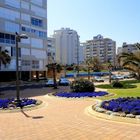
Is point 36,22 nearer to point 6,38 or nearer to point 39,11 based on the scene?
point 39,11

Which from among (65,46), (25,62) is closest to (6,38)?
(25,62)

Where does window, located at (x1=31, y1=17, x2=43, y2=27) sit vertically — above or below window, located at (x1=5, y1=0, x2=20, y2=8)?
below

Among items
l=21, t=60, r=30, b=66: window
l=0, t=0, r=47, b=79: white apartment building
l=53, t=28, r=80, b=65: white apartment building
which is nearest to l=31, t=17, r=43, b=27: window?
l=0, t=0, r=47, b=79: white apartment building

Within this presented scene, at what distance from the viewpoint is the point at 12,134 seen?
12844mm

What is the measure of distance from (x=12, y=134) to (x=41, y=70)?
7069cm

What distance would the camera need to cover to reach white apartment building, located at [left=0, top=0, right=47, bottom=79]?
2682 inches

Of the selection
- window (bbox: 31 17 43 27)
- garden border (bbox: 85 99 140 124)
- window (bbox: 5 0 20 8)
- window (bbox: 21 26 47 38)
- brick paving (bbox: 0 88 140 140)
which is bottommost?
brick paving (bbox: 0 88 140 140)

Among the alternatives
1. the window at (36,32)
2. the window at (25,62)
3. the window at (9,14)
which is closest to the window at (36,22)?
the window at (36,32)

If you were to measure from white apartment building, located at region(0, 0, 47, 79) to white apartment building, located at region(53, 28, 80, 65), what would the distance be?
9853cm

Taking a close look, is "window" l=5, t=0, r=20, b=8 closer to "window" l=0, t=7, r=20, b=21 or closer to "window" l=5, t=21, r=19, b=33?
"window" l=0, t=7, r=20, b=21

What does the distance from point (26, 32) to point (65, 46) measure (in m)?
112

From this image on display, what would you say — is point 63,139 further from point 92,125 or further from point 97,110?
point 97,110

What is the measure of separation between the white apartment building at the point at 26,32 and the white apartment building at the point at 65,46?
98527 mm

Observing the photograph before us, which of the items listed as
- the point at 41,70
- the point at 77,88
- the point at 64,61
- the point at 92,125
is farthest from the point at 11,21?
the point at 64,61
